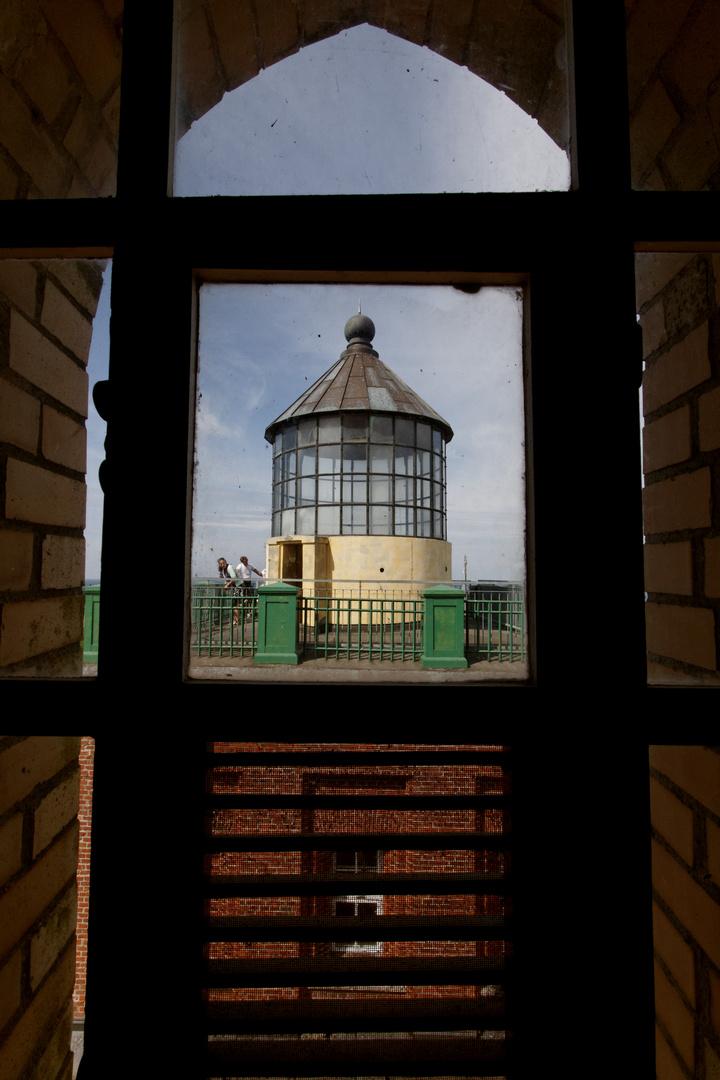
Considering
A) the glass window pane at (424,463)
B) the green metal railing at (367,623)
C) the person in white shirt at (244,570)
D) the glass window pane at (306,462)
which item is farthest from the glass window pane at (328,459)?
the person in white shirt at (244,570)

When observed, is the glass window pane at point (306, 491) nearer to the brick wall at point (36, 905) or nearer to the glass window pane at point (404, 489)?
the glass window pane at point (404, 489)

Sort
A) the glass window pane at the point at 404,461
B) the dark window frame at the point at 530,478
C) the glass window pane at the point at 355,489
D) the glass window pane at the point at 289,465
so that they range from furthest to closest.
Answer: the glass window pane at the point at 289,465 → the glass window pane at the point at 404,461 → the glass window pane at the point at 355,489 → the dark window frame at the point at 530,478

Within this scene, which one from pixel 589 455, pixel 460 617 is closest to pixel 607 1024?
pixel 589 455

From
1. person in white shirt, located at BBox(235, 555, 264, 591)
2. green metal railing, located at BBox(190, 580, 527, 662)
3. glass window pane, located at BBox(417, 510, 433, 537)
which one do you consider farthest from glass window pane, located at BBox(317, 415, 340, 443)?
person in white shirt, located at BBox(235, 555, 264, 591)

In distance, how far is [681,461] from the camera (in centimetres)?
91

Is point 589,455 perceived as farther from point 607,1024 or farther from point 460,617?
point 460,617

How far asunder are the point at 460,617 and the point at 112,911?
407 centimetres

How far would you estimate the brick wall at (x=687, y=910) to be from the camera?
78cm

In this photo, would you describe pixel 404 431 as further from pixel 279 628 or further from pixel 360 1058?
pixel 360 1058

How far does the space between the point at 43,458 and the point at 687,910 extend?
4.30 feet

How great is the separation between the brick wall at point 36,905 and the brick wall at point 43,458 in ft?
0.54

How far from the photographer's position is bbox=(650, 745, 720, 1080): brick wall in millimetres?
781

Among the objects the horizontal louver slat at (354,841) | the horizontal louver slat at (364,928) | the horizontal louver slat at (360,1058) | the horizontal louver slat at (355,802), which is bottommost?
the horizontal louver slat at (360,1058)

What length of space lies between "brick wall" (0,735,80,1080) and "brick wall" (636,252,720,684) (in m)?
0.98
